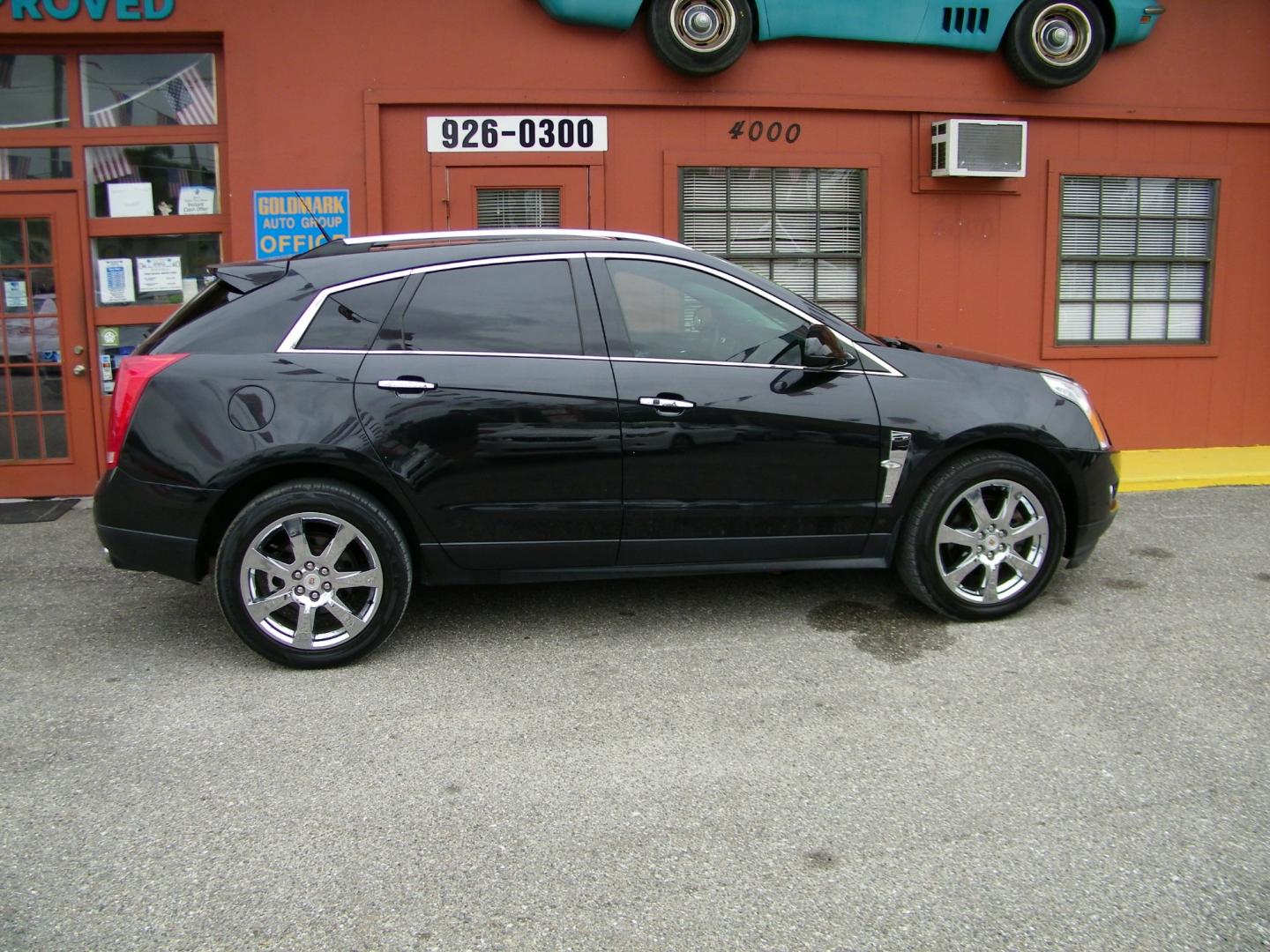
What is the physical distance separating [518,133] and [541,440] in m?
3.89

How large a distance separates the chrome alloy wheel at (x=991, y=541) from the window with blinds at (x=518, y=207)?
402 centimetres

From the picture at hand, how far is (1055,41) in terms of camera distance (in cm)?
812

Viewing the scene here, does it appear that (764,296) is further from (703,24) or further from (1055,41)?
(1055,41)

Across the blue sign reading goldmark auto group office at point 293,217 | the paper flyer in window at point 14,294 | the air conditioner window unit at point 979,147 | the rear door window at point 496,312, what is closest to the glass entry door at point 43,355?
the paper flyer in window at point 14,294

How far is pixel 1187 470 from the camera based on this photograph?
8.27 m

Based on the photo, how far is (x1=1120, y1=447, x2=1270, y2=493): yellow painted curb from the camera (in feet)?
26.3

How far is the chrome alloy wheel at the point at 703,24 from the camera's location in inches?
301

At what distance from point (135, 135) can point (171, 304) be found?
1179mm

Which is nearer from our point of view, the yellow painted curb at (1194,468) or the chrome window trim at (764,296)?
the chrome window trim at (764,296)

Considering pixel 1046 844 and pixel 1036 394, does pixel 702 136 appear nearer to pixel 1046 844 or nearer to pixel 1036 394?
pixel 1036 394

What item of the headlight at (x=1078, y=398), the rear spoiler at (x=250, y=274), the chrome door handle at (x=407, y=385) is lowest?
the headlight at (x=1078, y=398)

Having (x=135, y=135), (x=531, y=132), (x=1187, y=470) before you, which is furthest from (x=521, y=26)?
(x=1187, y=470)

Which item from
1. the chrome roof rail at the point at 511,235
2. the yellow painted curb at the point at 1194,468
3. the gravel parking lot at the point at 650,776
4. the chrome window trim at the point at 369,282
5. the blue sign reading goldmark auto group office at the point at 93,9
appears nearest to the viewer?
the gravel parking lot at the point at 650,776

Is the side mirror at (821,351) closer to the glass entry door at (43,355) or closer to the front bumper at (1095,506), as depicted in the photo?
the front bumper at (1095,506)
